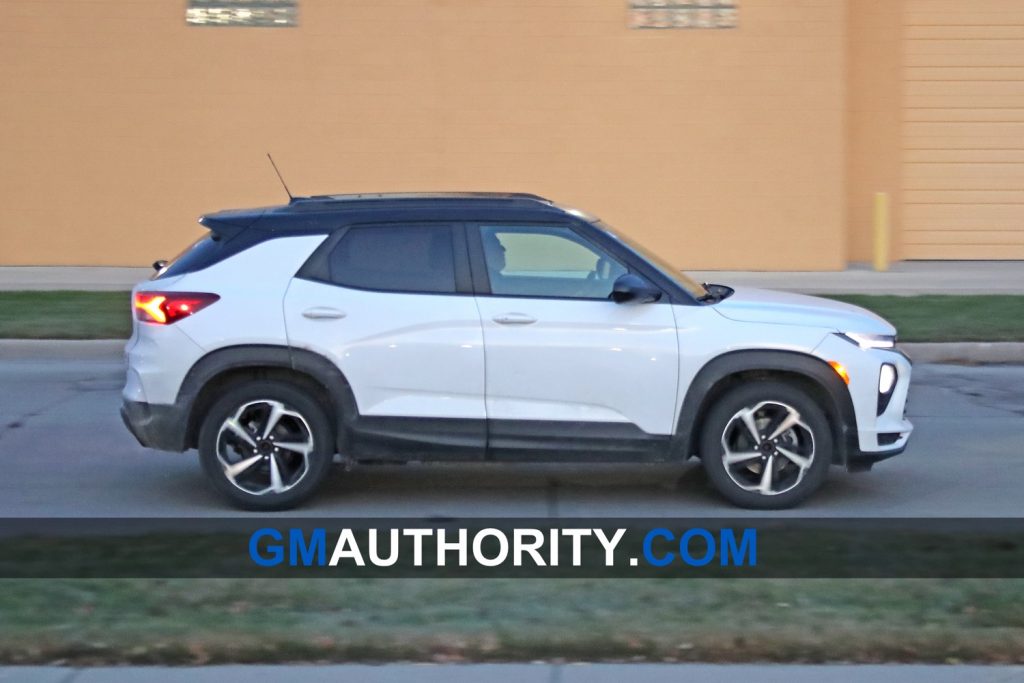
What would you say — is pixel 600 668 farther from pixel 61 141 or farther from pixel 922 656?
pixel 61 141

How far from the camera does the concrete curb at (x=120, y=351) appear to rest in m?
13.3

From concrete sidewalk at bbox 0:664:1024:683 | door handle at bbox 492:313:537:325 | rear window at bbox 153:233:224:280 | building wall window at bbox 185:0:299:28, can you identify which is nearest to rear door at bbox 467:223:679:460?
door handle at bbox 492:313:537:325

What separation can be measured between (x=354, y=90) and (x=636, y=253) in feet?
42.6

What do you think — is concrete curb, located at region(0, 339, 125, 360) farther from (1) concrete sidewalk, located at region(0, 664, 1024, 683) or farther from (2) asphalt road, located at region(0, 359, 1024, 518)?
(1) concrete sidewalk, located at region(0, 664, 1024, 683)

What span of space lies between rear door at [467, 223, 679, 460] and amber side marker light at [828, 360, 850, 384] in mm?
815

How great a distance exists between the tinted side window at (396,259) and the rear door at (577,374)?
28cm

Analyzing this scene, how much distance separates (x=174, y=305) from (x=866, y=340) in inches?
143

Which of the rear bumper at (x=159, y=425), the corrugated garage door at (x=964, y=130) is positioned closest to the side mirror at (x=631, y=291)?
the rear bumper at (x=159, y=425)

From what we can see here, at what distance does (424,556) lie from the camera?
21.5 feet

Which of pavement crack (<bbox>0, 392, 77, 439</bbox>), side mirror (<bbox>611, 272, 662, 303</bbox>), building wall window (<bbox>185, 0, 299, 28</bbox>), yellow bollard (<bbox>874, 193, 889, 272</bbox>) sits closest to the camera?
side mirror (<bbox>611, 272, 662, 303</bbox>)

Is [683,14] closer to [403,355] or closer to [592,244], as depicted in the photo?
[592,244]

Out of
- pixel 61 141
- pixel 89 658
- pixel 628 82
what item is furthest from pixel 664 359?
pixel 61 141

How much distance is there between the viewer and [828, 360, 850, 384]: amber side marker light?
752 centimetres

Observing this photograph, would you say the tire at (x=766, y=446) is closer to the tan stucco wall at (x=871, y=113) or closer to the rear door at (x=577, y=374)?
the rear door at (x=577, y=374)
